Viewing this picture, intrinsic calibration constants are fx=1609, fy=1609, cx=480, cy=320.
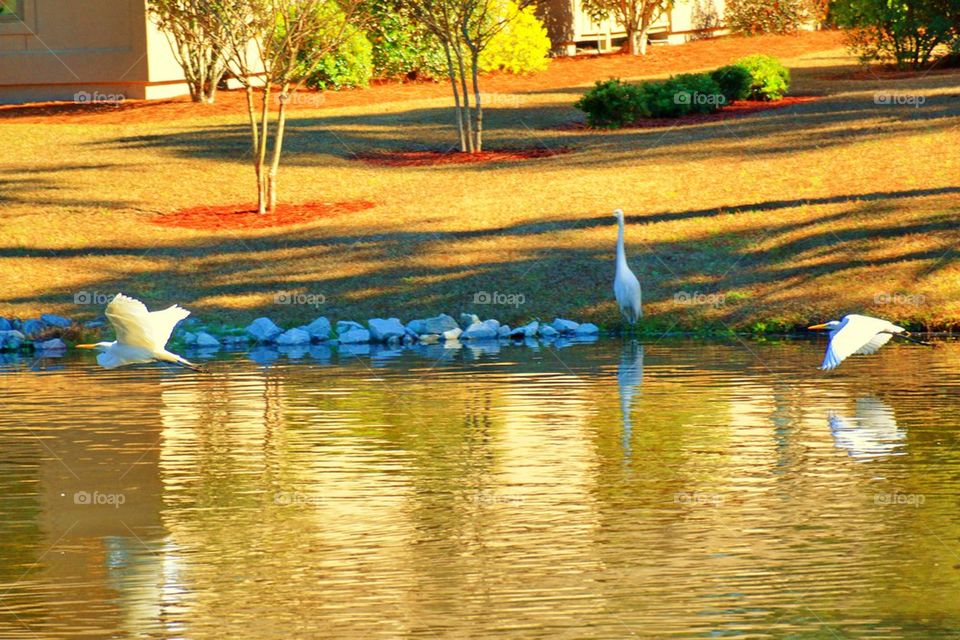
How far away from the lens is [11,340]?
867 inches

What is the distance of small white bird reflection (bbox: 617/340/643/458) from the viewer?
1459 centimetres

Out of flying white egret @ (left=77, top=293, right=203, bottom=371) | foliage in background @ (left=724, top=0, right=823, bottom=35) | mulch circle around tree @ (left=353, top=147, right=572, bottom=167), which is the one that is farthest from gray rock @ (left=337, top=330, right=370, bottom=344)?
foliage in background @ (left=724, top=0, right=823, bottom=35)

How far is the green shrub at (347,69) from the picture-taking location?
40.2m

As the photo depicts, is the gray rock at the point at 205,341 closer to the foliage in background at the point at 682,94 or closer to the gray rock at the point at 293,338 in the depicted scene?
the gray rock at the point at 293,338

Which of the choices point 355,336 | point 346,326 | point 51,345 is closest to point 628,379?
point 355,336

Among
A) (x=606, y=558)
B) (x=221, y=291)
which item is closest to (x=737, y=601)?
(x=606, y=558)

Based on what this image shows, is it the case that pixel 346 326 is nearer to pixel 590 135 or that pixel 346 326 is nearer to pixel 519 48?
pixel 590 135

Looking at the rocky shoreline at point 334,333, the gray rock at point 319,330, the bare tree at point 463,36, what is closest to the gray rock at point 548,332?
the rocky shoreline at point 334,333

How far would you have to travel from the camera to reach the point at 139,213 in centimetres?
2830

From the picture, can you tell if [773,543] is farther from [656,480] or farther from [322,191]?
[322,191]

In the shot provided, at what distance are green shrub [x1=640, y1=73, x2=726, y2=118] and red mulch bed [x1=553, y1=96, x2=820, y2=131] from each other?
7.8 inches

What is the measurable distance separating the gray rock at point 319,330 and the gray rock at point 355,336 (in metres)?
0.26

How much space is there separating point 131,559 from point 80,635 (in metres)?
1.71

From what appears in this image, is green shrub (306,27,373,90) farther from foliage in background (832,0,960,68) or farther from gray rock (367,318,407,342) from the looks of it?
gray rock (367,318,407,342)
